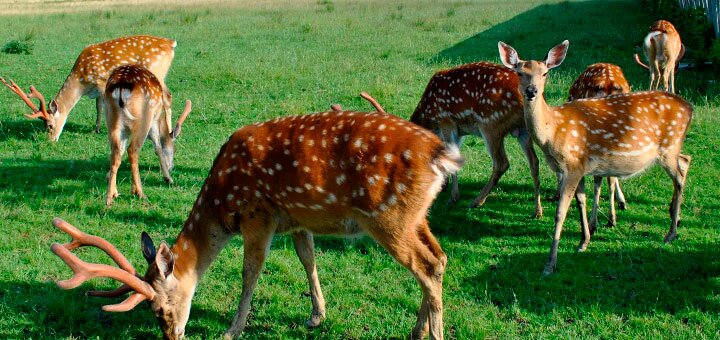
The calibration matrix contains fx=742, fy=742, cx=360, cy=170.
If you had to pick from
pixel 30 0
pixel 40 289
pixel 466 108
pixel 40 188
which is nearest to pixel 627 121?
pixel 466 108

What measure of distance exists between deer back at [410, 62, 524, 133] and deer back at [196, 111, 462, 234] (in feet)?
9.06

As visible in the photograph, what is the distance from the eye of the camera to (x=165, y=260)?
15.0 feet

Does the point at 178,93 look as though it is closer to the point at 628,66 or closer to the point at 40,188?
the point at 40,188

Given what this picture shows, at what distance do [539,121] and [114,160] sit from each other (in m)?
4.44

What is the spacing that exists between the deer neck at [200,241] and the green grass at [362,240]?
53 centimetres

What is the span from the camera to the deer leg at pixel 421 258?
4.54 meters

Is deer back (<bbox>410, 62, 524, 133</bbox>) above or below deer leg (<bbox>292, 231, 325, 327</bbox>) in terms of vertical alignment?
→ above

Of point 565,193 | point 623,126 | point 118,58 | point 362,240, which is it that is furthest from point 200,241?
point 118,58

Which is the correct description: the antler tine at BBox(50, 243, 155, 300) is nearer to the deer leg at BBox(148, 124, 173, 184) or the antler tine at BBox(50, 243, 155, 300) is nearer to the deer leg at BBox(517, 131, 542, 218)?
the deer leg at BBox(148, 124, 173, 184)

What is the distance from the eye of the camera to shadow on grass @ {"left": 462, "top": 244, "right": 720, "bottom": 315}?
5.42 meters

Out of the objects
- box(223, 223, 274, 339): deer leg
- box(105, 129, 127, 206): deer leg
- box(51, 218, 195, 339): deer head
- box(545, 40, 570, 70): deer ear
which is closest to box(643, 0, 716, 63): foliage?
box(545, 40, 570, 70): deer ear

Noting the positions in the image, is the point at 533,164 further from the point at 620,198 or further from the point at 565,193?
the point at 565,193

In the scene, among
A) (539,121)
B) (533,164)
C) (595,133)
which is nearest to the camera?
(539,121)

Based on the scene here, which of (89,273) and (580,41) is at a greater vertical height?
(89,273)
